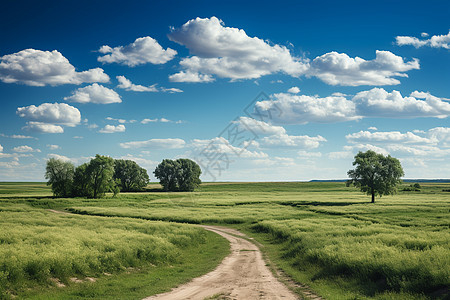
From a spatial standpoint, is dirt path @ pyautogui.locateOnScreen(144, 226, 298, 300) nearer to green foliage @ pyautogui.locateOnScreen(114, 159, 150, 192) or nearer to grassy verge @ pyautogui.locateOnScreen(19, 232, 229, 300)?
grassy verge @ pyautogui.locateOnScreen(19, 232, 229, 300)

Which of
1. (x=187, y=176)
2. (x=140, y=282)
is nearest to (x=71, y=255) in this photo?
(x=140, y=282)

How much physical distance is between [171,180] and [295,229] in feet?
355

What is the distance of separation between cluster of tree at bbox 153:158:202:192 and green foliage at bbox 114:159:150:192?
7248 mm

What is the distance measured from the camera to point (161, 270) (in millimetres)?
22391

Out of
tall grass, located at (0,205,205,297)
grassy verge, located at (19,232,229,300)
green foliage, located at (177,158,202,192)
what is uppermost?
green foliage, located at (177,158,202,192)

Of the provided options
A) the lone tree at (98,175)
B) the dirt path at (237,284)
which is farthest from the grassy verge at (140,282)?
the lone tree at (98,175)

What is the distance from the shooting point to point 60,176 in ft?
334

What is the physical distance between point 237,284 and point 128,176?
12880cm

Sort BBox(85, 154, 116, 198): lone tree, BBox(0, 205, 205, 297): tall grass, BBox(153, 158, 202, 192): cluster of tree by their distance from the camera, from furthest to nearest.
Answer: BBox(153, 158, 202, 192): cluster of tree < BBox(85, 154, 116, 198): lone tree < BBox(0, 205, 205, 297): tall grass

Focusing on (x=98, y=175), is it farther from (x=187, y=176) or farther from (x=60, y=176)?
(x=187, y=176)

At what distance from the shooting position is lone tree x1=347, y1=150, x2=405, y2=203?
275 feet

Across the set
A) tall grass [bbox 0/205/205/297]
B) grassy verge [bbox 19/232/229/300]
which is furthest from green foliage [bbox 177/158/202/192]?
grassy verge [bbox 19/232/229/300]

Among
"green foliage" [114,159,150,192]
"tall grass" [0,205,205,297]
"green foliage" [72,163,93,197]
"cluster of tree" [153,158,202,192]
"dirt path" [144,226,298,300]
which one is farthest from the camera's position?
"cluster of tree" [153,158,202,192]

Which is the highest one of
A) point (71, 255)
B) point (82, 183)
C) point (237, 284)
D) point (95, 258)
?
point (82, 183)
